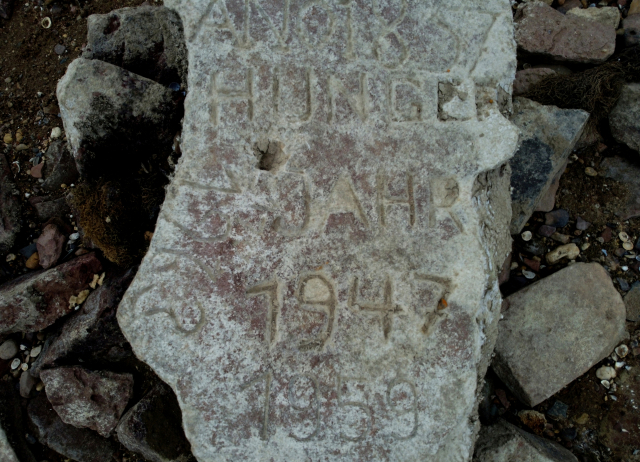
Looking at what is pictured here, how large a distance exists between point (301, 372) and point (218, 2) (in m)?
1.64

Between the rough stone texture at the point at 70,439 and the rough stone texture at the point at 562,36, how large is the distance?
336 cm

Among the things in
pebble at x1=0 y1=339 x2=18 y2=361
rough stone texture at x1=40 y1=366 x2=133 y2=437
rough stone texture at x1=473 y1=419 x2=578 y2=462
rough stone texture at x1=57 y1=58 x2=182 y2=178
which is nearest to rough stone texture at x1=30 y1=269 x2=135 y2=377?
rough stone texture at x1=40 y1=366 x2=133 y2=437

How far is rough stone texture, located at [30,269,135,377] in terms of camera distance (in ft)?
8.93

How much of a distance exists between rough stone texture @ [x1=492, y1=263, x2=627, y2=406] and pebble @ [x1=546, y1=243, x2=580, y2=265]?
6.2 inches

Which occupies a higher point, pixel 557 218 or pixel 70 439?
pixel 557 218

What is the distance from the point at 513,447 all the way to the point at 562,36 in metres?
2.37

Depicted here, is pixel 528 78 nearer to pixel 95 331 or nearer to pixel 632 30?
pixel 632 30

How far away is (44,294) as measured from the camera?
111 inches

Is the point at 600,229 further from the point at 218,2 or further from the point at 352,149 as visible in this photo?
the point at 218,2

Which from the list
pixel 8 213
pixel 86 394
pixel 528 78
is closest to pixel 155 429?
pixel 86 394

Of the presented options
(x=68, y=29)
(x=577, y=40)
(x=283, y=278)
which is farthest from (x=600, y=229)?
(x=68, y=29)

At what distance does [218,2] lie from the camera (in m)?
2.33

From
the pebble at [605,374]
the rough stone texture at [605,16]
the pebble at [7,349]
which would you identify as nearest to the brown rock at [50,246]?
the pebble at [7,349]

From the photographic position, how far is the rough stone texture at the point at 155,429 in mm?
2598
